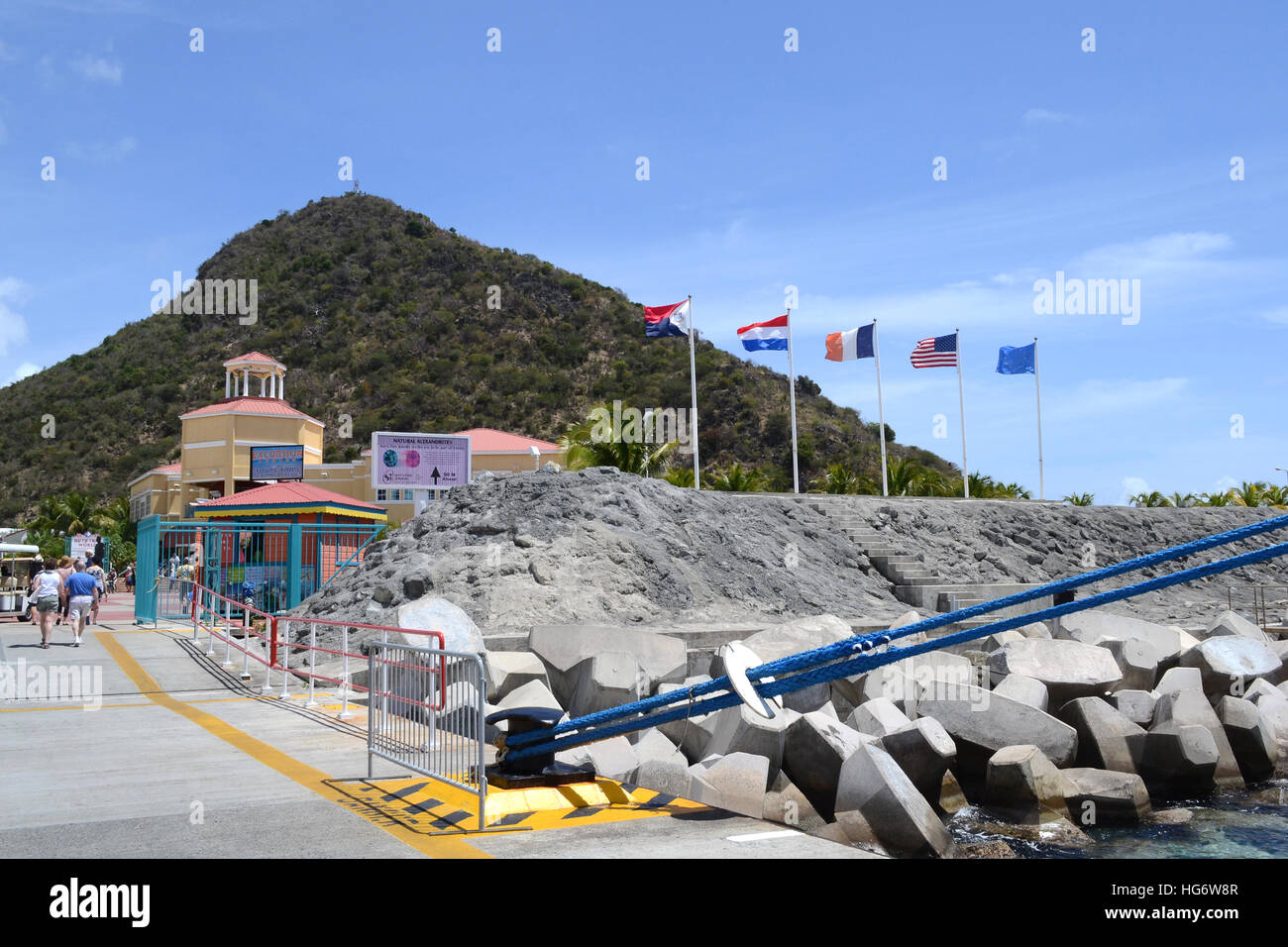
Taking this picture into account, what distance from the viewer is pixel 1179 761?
1118 centimetres

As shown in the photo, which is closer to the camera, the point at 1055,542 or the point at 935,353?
the point at 1055,542

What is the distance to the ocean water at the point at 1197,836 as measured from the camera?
30.3 ft

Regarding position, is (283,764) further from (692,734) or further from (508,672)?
(692,734)

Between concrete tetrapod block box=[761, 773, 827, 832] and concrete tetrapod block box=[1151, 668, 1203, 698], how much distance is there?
21.6 ft

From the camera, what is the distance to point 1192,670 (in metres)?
13.8

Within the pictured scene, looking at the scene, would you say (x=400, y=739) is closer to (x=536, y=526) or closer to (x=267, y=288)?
(x=536, y=526)

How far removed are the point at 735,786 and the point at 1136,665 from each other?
8573mm

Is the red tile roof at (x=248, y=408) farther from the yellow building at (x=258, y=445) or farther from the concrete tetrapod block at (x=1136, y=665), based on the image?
the concrete tetrapod block at (x=1136, y=665)

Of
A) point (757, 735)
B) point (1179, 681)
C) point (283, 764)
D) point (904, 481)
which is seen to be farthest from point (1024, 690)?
point (904, 481)

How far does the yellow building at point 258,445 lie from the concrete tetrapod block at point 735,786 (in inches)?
1648

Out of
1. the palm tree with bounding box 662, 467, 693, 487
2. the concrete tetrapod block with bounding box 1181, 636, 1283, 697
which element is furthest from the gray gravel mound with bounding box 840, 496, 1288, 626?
the concrete tetrapod block with bounding box 1181, 636, 1283, 697

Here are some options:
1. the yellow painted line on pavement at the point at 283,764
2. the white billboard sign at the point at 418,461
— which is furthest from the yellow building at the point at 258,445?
the yellow painted line on pavement at the point at 283,764

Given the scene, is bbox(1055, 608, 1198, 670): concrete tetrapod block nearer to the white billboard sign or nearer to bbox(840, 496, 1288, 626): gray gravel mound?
bbox(840, 496, 1288, 626): gray gravel mound
